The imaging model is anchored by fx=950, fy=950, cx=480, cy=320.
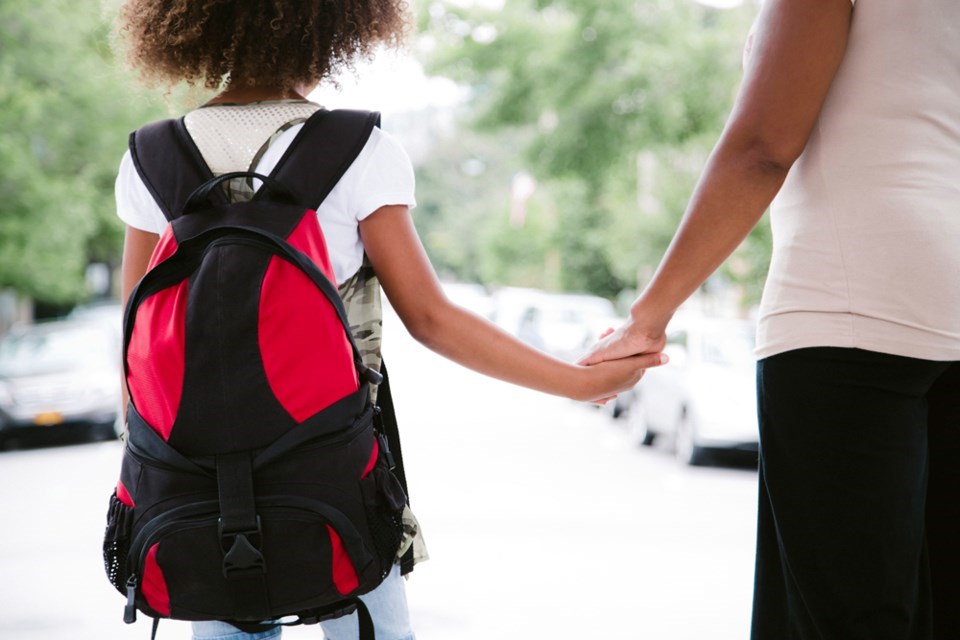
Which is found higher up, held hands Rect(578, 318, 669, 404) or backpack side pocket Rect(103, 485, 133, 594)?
held hands Rect(578, 318, 669, 404)

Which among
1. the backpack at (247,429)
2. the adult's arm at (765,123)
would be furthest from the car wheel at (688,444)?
the backpack at (247,429)

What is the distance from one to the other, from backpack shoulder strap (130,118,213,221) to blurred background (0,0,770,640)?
1.03 ft

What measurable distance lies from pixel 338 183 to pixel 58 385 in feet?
37.0

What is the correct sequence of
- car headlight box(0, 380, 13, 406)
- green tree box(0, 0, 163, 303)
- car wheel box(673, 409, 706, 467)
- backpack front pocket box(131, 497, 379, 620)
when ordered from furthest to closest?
1. green tree box(0, 0, 163, 303)
2. car headlight box(0, 380, 13, 406)
3. car wheel box(673, 409, 706, 467)
4. backpack front pocket box(131, 497, 379, 620)

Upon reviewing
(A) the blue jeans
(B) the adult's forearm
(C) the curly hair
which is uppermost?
(C) the curly hair

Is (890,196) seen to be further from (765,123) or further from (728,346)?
(728,346)

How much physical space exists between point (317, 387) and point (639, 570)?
5.14 m

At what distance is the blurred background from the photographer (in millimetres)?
5773

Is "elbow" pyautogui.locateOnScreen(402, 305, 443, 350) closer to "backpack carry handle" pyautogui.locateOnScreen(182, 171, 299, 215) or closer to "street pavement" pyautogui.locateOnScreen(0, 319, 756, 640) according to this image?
"backpack carry handle" pyautogui.locateOnScreen(182, 171, 299, 215)

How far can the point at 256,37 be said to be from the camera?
5.97 feet

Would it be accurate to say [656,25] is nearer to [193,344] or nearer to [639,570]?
[639,570]

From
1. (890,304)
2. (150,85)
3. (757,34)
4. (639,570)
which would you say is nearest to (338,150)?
(150,85)

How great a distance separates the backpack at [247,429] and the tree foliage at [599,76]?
13.3 metres

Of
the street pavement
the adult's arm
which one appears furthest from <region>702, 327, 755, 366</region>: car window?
the adult's arm
